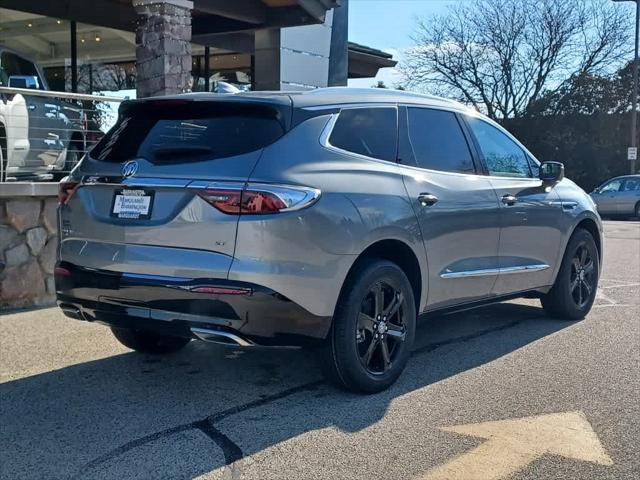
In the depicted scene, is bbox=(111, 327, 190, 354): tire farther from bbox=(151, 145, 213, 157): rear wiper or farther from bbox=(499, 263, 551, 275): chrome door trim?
bbox=(499, 263, 551, 275): chrome door trim

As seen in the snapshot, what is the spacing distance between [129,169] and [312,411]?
71.5 inches

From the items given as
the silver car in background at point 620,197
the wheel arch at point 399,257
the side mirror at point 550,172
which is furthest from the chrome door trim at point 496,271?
the silver car in background at point 620,197

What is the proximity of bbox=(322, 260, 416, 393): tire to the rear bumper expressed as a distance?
207 millimetres

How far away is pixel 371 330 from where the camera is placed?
4641 mm

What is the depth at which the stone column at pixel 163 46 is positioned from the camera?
8672mm

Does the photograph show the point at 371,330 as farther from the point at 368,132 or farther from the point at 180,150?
the point at 180,150

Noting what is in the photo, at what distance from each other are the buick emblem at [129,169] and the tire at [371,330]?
1.44 meters

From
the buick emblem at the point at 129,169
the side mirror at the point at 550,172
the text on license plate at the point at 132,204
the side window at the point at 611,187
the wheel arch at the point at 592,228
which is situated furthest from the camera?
the side window at the point at 611,187

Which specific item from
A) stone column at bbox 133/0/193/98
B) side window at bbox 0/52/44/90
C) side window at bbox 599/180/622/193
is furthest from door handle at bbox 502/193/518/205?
side window at bbox 599/180/622/193

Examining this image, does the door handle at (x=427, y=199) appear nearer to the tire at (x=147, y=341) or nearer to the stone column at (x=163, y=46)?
the tire at (x=147, y=341)

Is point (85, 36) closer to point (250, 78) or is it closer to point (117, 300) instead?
point (250, 78)

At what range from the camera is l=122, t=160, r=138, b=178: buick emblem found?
14.0 feet

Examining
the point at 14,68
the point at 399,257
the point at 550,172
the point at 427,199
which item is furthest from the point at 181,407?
the point at 14,68

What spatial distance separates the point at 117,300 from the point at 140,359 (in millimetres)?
1386
